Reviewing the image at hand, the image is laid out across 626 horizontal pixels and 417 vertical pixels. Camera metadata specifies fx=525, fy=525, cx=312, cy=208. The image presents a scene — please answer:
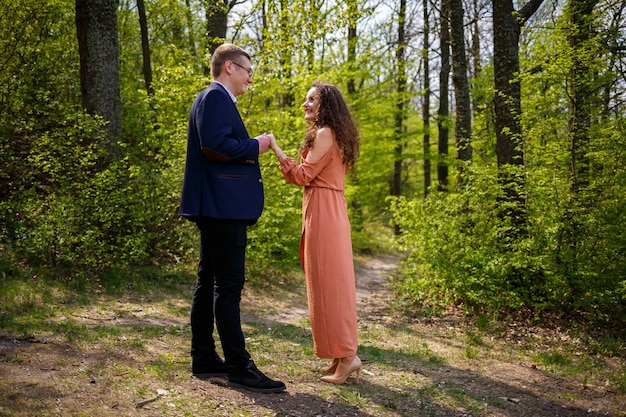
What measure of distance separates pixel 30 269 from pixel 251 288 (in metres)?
3.26

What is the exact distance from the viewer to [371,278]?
1168 centimetres

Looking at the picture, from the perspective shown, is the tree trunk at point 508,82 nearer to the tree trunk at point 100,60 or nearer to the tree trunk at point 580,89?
the tree trunk at point 580,89

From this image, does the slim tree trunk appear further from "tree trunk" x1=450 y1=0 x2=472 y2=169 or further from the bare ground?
the bare ground

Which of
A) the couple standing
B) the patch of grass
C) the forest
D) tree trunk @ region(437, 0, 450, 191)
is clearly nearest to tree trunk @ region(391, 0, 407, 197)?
tree trunk @ region(437, 0, 450, 191)

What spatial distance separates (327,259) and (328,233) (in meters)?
0.19

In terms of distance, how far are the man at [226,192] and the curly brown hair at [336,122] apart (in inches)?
21.5

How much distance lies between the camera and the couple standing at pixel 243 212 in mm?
3285

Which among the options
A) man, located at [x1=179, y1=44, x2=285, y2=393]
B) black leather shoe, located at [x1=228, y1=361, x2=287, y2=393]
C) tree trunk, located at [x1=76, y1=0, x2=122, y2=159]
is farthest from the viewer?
tree trunk, located at [x1=76, y1=0, x2=122, y2=159]

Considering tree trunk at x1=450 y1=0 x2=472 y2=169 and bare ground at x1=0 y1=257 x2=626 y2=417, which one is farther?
tree trunk at x1=450 y1=0 x2=472 y2=169

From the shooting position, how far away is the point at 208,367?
3.64 m

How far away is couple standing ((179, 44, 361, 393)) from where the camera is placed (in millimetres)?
3285

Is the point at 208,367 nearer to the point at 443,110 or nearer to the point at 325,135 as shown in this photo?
the point at 325,135

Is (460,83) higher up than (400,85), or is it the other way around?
(400,85)

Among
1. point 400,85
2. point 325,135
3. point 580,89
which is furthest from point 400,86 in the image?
point 325,135
